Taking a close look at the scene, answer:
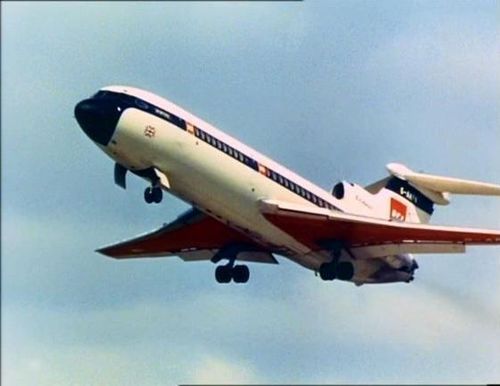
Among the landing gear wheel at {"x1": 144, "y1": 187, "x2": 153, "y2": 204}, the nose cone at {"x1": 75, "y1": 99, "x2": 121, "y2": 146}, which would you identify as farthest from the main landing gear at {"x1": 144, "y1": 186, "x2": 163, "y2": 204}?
the nose cone at {"x1": 75, "y1": 99, "x2": 121, "y2": 146}

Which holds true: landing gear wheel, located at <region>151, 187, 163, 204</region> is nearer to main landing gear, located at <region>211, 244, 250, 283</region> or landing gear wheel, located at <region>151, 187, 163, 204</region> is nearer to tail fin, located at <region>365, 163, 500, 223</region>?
main landing gear, located at <region>211, 244, 250, 283</region>

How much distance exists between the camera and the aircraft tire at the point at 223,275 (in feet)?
161

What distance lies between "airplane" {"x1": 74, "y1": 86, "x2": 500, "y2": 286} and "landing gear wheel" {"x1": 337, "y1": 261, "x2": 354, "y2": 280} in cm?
3

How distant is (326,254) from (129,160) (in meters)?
7.77

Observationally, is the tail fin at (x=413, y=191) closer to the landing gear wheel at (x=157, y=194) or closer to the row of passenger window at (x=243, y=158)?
the row of passenger window at (x=243, y=158)

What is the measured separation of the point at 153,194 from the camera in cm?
4353

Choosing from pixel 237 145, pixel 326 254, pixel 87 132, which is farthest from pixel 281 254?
pixel 87 132

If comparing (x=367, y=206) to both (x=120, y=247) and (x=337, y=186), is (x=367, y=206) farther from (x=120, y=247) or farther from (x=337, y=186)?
(x=120, y=247)

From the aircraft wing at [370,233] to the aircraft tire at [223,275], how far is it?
115 inches

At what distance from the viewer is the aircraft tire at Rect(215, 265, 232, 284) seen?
49.0 meters

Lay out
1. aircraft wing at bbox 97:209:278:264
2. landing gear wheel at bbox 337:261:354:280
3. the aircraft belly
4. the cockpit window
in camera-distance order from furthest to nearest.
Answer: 1. aircraft wing at bbox 97:209:278:264
2. landing gear wheel at bbox 337:261:354:280
3. the cockpit window
4. the aircraft belly

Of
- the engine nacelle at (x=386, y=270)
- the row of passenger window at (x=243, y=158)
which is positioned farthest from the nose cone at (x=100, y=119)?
the engine nacelle at (x=386, y=270)

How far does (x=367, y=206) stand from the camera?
4969 centimetres

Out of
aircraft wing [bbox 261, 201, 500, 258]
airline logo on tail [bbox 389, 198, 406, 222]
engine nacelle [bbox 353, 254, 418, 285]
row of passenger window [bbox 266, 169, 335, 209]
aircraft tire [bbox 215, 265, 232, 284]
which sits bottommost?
aircraft tire [bbox 215, 265, 232, 284]
